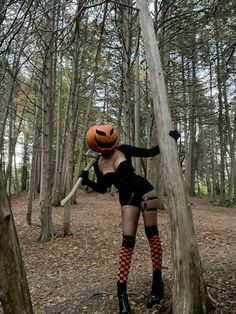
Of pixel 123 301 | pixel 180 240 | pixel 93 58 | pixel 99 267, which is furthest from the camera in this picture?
pixel 93 58

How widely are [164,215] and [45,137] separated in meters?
5.42

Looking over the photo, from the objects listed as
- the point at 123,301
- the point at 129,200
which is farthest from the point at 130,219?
the point at 123,301

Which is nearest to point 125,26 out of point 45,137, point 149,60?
point 45,137

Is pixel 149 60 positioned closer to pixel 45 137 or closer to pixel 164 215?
pixel 45 137

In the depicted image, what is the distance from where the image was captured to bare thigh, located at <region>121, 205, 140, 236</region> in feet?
12.5

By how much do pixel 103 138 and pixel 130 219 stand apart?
0.95 m

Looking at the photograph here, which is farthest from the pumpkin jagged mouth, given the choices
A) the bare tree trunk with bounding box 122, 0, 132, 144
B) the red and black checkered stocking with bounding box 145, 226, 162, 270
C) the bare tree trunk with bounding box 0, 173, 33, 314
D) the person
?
the bare tree trunk with bounding box 122, 0, 132, 144

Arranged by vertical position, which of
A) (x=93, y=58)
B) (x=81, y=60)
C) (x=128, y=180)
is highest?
(x=93, y=58)

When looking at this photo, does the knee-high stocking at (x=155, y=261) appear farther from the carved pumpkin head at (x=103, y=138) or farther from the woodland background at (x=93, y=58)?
the woodland background at (x=93, y=58)

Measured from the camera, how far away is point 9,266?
2.18m

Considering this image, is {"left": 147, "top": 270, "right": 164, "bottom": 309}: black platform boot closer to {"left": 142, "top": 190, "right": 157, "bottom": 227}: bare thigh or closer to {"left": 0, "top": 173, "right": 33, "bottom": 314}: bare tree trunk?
{"left": 142, "top": 190, "right": 157, "bottom": 227}: bare thigh

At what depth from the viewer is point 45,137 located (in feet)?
28.8

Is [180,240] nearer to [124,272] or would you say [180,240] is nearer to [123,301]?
[124,272]

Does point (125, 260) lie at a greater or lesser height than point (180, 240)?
lesser
